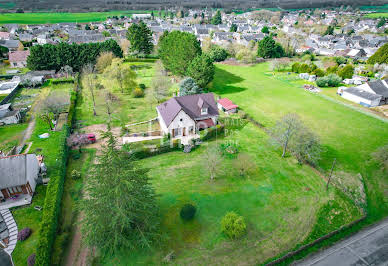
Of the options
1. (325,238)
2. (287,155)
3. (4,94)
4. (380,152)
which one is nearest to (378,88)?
(380,152)

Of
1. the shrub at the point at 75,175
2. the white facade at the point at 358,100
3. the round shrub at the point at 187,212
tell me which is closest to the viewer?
the round shrub at the point at 187,212

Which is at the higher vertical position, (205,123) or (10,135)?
(205,123)

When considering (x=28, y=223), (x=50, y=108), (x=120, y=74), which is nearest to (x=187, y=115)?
(x=28, y=223)

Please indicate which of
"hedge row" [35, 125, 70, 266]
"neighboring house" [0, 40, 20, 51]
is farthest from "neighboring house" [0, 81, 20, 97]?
"neighboring house" [0, 40, 20, 51]

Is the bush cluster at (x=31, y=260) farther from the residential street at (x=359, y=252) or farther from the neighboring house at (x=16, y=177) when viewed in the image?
the residential street at (x=359, y=252)

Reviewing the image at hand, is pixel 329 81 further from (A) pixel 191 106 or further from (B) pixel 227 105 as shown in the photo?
(A) pixel 191 106

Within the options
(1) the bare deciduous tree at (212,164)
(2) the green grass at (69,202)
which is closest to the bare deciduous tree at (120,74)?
(2) the green grass at (69,202)
